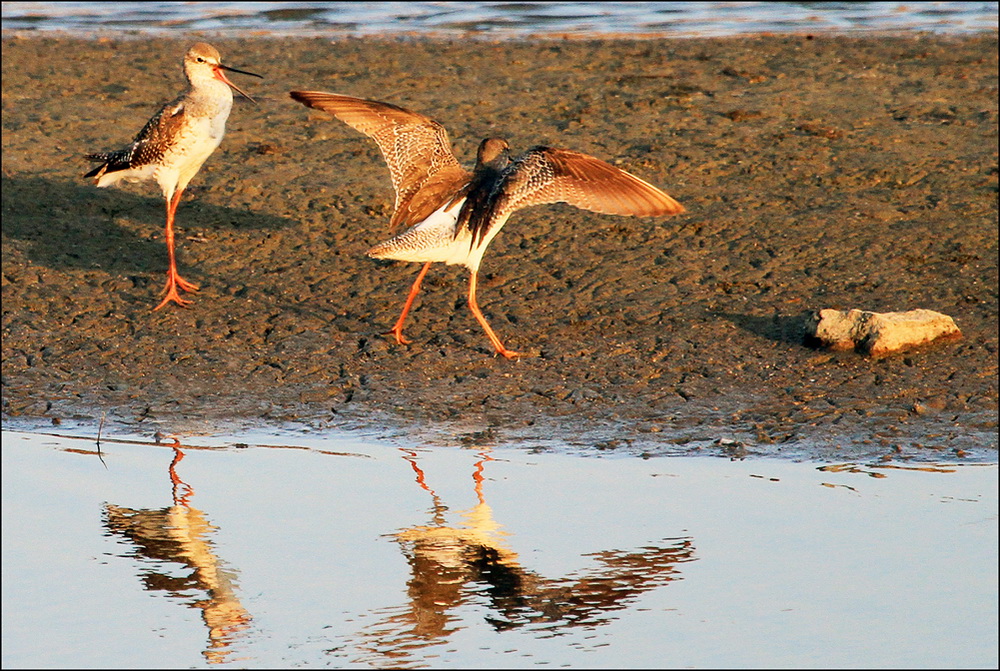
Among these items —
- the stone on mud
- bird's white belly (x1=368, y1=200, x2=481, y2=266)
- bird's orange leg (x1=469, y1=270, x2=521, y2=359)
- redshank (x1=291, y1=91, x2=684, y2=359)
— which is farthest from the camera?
bird's orange leg (x1=469, y1=270, x2=521, y2=359)

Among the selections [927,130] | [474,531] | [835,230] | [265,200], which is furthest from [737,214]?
[474,531]

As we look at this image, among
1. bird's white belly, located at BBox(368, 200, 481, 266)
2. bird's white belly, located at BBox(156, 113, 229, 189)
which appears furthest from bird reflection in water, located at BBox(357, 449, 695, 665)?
bird's white belly, located at BBox(156, 113, 229, 189)

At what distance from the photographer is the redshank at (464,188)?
6555 mm

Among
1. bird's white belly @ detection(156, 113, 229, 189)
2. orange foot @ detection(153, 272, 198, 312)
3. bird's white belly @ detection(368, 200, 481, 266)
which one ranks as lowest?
orange foot @ detection(153, 272, 198, 312)

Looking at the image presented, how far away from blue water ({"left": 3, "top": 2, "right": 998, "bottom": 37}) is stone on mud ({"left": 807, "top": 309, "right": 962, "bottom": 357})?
27.7ft

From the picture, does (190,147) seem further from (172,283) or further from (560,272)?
(560,272)

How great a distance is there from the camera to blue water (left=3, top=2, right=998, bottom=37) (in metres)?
15.4

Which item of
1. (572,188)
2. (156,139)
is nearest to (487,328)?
(572,188)

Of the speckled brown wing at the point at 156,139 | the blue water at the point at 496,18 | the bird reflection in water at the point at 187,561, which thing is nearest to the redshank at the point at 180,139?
the speckled brown wing at the point at 156,139

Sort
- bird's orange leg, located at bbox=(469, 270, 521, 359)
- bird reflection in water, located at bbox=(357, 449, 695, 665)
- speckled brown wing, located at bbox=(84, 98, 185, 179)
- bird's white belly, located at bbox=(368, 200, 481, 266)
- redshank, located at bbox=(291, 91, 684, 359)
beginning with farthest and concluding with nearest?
speckled brown wing, located at bbox=(84, 98, 185, 179) → bird's orange leg, located at bbox=(469, 270, 521, 359) → bird's white belly, located at bbox=(368, 200, 481, 266) → redshank, located at bbox=(291, 91, 684, 359) → bird reflection in water, located at bbox=(357, 449, 695, 665)

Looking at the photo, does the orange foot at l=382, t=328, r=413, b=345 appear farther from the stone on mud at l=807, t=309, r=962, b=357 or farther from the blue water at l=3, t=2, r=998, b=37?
the blue water at l=3, t=2, r=998, b=37

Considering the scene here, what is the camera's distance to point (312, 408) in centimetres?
649

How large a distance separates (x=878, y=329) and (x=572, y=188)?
5.51 ft

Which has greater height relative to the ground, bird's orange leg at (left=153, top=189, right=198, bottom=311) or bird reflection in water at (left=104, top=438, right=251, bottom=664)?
bird's orange leg at (left=153, top=189, right=198, bottom=311)
